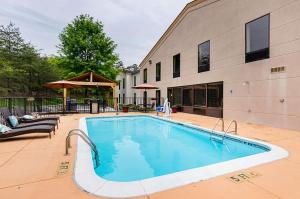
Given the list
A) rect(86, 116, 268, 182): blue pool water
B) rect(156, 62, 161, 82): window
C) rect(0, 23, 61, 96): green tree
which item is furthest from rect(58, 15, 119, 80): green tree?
rect(86, 116, 268, 182): blue pool water

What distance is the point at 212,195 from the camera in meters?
2.71

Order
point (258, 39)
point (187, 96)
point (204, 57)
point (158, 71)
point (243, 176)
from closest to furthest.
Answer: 1. point (243, 176)
2. point (258, 39)
3. point (204, 57)
4. point (187, 96)
5. point (158, 71)

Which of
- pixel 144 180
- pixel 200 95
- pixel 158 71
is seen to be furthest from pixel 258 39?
pixel 158 71

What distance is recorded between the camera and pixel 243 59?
34.4ft

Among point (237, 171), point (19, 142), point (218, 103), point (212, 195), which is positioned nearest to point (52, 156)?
point (19, 142)

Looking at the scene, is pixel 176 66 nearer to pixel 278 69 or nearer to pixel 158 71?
pixel 158 71

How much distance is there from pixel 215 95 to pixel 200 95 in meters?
1.64

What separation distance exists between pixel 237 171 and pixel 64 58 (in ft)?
81.3

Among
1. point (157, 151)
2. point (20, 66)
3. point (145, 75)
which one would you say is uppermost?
point (20, 66)

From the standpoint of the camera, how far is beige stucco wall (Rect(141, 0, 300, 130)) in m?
8.04

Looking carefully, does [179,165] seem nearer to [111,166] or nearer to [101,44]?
[111,166]

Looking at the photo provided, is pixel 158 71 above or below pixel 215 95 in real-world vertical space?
above

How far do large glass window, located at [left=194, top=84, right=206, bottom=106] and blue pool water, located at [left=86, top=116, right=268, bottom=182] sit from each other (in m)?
5.49

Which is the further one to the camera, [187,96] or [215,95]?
[187,96]
